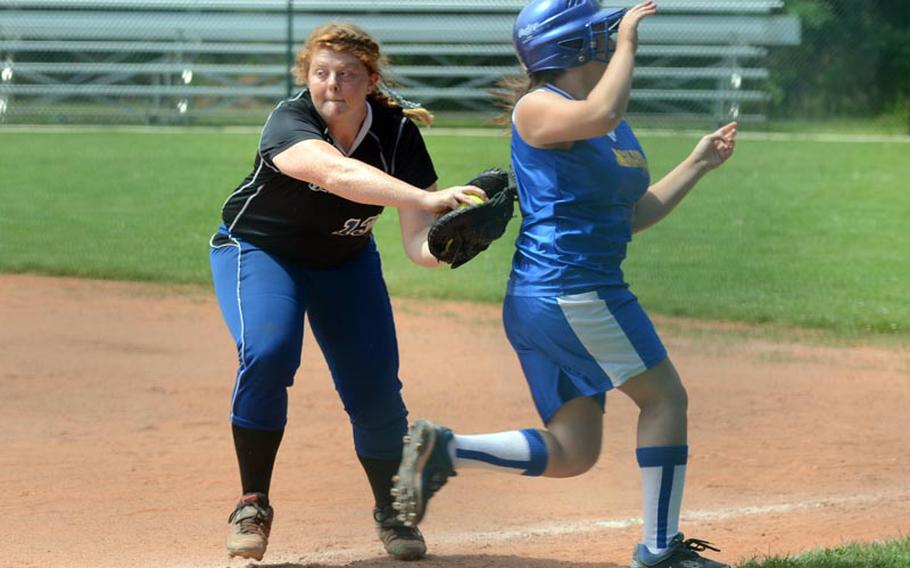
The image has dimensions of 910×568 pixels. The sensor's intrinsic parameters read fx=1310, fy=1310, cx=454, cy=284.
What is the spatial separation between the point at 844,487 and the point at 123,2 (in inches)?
845

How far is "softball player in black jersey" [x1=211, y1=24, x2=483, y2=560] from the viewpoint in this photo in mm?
3938

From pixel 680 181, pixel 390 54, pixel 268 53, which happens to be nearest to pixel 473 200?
pixel 680 181

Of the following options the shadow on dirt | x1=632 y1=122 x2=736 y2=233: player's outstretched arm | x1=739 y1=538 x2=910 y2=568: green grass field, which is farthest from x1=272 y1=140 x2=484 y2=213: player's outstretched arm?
x1=739 y1=538 x2=910 y2=568: green grass field

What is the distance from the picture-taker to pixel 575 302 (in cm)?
351

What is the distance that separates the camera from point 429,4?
77.4 ft

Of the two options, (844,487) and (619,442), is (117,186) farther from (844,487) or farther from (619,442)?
(844,487)

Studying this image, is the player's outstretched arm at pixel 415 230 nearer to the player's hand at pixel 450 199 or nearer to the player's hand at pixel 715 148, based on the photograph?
the player's hand at pixel 450 199

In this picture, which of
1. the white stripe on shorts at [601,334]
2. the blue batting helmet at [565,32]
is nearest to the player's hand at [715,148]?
the blue batting helmet at [565,32]

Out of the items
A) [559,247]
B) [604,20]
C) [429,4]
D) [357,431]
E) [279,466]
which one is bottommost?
[279,466]

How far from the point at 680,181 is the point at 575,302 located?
652 millimetres

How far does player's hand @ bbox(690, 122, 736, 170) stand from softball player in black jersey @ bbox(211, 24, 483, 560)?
33.1 inches

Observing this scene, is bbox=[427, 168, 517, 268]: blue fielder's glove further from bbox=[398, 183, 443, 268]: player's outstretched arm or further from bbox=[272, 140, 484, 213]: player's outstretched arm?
bbox=[398, 183, 443, 268]: player's outstretched arm

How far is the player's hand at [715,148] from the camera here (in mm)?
3980

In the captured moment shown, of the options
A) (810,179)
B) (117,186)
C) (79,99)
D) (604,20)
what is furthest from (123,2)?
(604,20)
